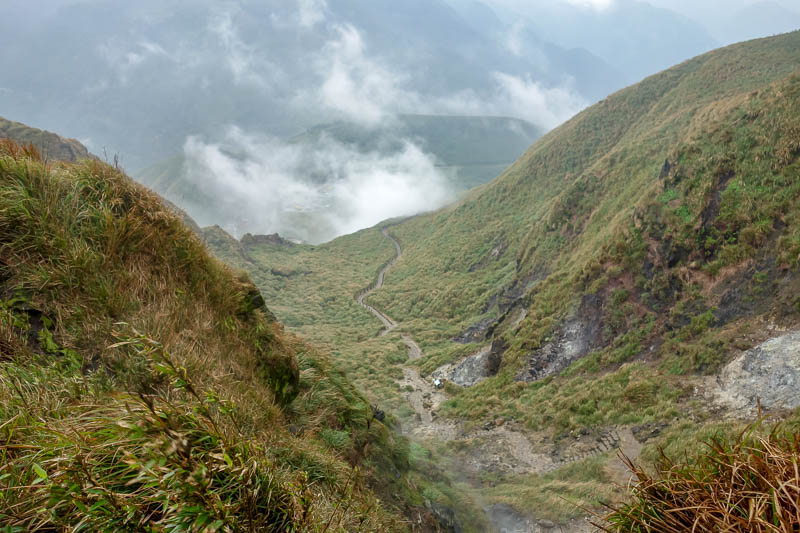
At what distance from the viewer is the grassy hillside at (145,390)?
1521mm

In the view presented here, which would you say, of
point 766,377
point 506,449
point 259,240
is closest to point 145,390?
point 766,377

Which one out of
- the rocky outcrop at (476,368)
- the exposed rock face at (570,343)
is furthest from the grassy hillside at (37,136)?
the exposed rock face at (570,343)

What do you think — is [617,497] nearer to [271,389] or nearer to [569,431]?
[569,431]

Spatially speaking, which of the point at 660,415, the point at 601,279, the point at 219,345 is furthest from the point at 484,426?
the point at 219,345

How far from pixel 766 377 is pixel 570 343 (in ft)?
24.3

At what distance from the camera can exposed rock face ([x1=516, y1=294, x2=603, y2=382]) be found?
15.5 metres

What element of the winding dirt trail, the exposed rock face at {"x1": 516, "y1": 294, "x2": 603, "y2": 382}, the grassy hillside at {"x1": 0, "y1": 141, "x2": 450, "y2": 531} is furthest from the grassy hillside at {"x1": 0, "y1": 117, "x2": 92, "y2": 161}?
the exposed rock face at {"x1": 516, "y1": 294, "x2": 603, "y2": 382}

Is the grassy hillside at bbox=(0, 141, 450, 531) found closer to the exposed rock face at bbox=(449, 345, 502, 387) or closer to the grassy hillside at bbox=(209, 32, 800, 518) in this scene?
the grassy hillside at bbox=(209, 32, 800, 518)

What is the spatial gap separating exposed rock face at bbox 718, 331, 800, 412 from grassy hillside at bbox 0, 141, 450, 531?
27.9ft

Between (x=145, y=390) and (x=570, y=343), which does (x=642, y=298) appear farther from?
(x=145, y=390)

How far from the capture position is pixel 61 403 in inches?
86.5

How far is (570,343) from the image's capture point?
16078 millimetres

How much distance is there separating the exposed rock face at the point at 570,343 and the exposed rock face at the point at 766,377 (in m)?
5.41

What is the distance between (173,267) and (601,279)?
17.1m
